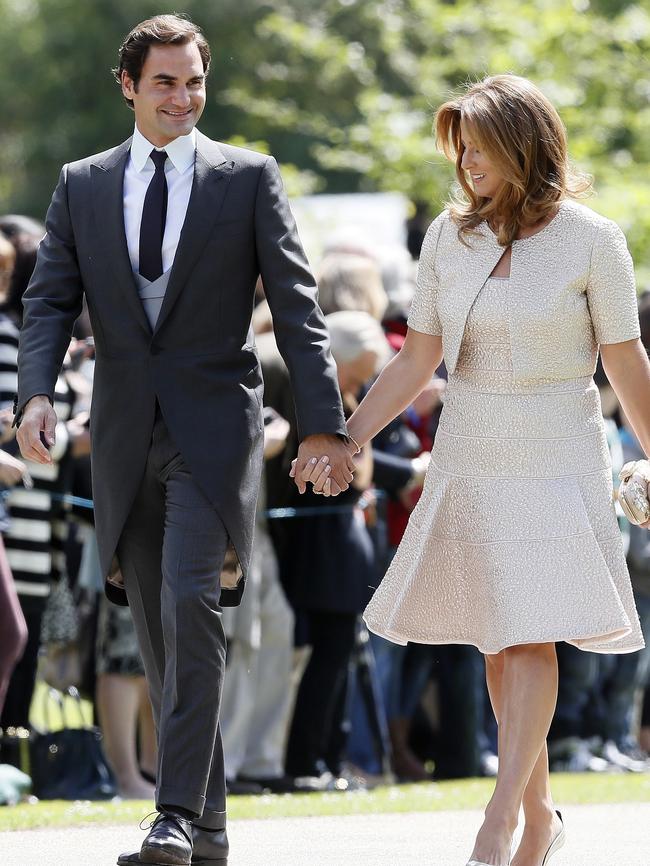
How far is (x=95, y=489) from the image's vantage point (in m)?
5.40

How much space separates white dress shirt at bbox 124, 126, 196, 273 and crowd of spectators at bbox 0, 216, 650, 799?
213 centimetres

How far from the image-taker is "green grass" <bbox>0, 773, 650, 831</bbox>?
21.6 ft

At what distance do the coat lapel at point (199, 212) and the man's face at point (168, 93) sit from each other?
0.11 meters

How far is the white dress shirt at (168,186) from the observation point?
5.32 m

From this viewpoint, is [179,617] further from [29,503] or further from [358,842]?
[29,503]

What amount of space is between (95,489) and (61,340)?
442 millimetres

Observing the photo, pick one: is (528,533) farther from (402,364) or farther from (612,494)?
(402,364)

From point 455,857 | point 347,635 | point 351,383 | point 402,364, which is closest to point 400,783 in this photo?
point 347,635

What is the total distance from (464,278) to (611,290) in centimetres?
41

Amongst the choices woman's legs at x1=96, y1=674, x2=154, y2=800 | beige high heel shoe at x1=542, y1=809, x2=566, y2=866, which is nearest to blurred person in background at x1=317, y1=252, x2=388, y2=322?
woman's legs at x1=96, y1=674, x2=154, y2=800

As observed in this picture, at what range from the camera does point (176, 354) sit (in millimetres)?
5254

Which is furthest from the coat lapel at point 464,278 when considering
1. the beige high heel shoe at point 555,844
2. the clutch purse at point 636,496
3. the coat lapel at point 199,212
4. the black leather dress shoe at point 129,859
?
the black leather dress shoe at point 129,859

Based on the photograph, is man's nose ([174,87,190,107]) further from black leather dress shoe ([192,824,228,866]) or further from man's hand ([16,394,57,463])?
black leather dress shoe ([192,824,228,866])

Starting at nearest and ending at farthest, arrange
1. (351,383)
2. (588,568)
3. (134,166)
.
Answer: (588,568) < (134,166) < (351,383)
